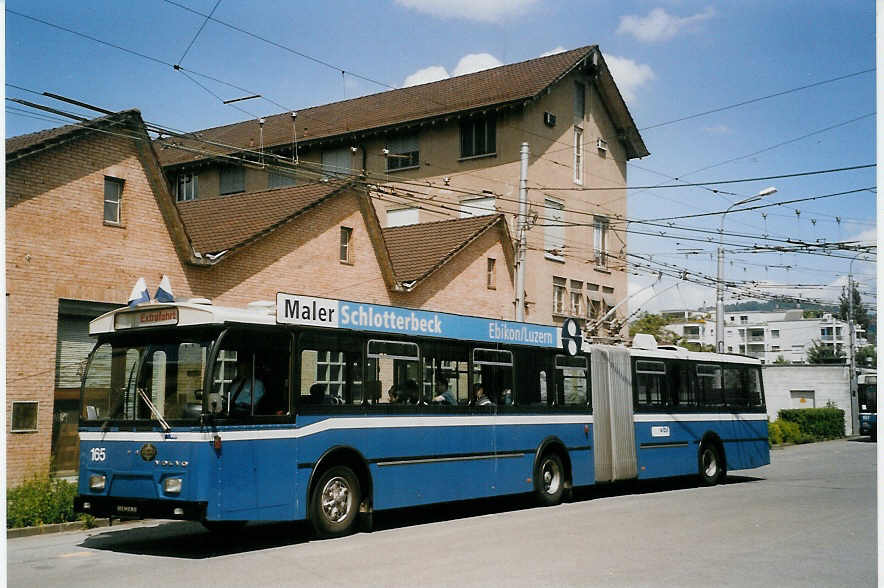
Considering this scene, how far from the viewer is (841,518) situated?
49.3ft

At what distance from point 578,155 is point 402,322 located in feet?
90.8

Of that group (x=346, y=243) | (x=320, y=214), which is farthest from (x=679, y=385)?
(x=320, y=214)

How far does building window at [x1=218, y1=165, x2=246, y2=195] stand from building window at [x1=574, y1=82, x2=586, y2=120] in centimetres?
1389

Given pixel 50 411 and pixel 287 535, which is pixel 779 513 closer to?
pixel 287 535

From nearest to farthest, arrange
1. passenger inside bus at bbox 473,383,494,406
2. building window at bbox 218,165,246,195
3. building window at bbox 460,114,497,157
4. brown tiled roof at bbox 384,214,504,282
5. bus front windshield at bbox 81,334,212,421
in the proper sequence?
bus front windshield at bbox 81,334,212,421 < passenger inside bus at bbox 473,383,494,406 < brown tiled roof at bbox 384,214,504,282 < building window at bbox 460,114,497,157 < building window at bbox 218,165,246,195

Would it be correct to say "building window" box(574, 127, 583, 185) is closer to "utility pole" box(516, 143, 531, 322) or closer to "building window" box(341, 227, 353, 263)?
"utility pole" box(516, 143, 531, 322)

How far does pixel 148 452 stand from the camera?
11.5 m

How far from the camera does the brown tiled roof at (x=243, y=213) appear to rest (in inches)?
874

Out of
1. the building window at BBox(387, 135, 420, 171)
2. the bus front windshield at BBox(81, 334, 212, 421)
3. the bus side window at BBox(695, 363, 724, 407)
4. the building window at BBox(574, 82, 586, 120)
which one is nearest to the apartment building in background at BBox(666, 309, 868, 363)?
the building window at BBox(574, 82, 586, 120)

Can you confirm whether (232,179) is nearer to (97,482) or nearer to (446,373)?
(446,373)

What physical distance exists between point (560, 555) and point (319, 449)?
3.40 metres

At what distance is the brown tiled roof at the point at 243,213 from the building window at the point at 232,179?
14.6 metres

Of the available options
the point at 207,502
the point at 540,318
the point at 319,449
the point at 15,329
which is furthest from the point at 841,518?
the point at 540,318

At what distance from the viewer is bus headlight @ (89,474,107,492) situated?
11.8 meters
